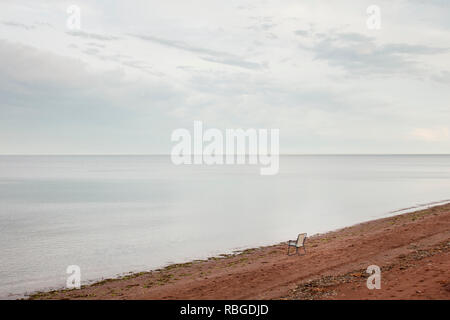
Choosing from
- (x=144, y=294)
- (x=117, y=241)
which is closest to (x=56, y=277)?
(x=144, y=294)

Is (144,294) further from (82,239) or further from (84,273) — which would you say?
(82,239)

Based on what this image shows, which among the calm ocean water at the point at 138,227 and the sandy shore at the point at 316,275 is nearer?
the sandy shore at the point at 316,275

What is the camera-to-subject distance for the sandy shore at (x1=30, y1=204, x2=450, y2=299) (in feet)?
43.3

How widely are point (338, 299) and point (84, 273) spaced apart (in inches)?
711

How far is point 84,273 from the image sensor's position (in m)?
→ 25.0

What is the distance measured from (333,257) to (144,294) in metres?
9.88

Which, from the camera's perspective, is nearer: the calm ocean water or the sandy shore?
the sandy shore

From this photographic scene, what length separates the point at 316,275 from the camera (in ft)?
54.9

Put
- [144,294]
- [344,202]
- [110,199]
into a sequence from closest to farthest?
[144,294], [344,202], [110,199]

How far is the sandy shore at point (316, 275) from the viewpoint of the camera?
43.3ft

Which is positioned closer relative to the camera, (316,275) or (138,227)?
(316,275)

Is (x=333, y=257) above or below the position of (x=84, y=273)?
above
